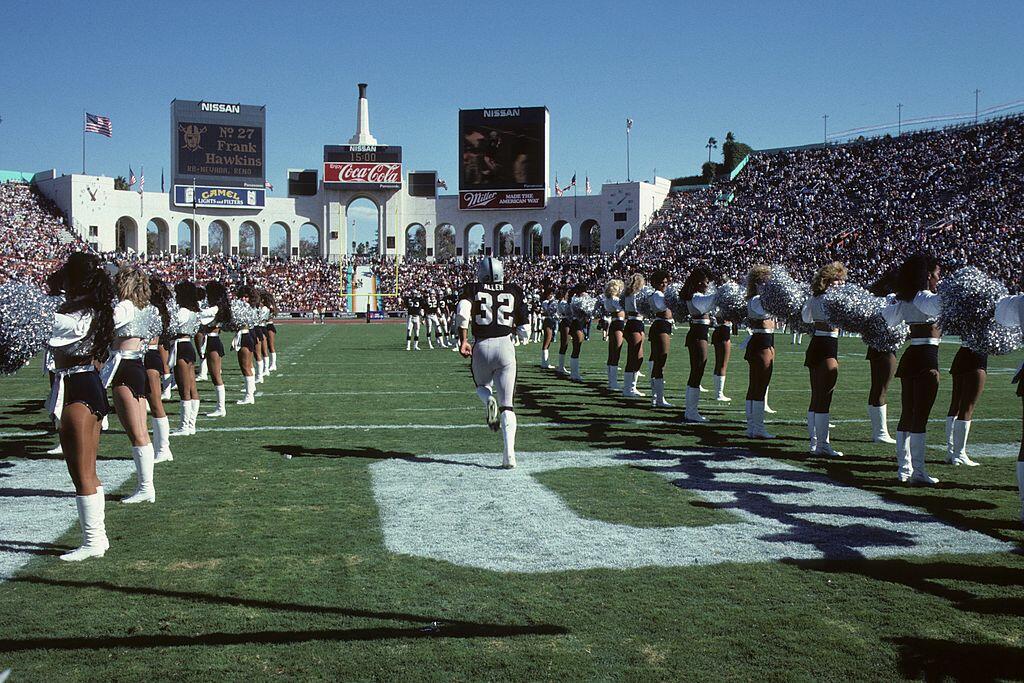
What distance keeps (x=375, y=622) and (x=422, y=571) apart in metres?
0.71

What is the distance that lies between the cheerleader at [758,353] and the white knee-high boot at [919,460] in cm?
217

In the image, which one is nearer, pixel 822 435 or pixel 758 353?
pixel 822 435

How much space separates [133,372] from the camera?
5977mm

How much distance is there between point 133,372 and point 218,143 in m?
66.1

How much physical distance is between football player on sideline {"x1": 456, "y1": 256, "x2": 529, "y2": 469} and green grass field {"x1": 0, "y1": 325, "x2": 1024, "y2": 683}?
2.11ft

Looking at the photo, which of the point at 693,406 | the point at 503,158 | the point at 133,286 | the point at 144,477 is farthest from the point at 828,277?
the point at 503,158

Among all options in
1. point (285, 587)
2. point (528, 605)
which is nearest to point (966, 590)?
point (528, 605)

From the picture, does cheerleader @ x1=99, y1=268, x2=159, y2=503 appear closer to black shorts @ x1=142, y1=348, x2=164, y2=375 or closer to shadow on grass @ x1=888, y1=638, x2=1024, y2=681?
black shorts @ x1=142, y1=348, x2=164, y2=375

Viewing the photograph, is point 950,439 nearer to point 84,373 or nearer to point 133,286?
point 133,286

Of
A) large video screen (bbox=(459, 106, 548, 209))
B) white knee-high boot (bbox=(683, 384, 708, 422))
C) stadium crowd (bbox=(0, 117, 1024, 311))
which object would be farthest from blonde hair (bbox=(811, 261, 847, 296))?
large video screen (bbox=(459, 106, 548, 209))

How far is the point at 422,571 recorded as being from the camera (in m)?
4.57

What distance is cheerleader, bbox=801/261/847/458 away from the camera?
7922 millimetres

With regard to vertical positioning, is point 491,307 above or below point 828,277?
below

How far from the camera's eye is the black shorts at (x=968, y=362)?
7.54 m
